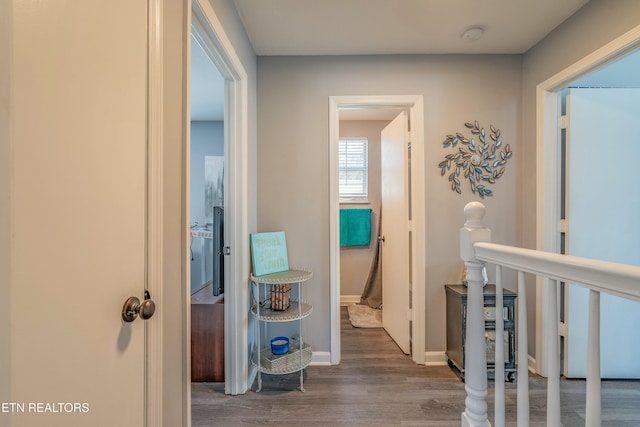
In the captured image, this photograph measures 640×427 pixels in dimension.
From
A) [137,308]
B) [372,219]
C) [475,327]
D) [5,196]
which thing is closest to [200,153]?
[372,219]

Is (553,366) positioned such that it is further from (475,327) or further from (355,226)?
(355,226)

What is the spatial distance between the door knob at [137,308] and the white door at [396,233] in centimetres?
199

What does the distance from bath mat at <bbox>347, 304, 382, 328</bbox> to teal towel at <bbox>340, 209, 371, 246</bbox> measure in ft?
2.69

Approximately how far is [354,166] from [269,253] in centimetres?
216

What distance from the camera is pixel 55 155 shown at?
0.56 metres

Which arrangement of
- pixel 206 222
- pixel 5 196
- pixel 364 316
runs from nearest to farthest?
pixel 5 196, pixel 364 316, pixel 206 222

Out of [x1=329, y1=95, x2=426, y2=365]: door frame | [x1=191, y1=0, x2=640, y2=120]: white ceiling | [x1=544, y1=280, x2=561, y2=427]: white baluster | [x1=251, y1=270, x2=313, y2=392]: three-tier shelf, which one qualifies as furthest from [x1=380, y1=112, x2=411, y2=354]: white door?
[x1=544, y1=280, x2=561, y2=427]: white baluster

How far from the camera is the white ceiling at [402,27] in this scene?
1.76 meters

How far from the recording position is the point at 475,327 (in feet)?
3.57

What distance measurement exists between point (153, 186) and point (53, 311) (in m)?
0.41

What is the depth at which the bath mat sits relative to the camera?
3.04 m

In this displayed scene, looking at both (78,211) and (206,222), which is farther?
(206,222)

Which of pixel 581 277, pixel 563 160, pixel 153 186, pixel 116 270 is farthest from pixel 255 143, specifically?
pixel 563 160

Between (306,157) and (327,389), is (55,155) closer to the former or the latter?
(306,157)
